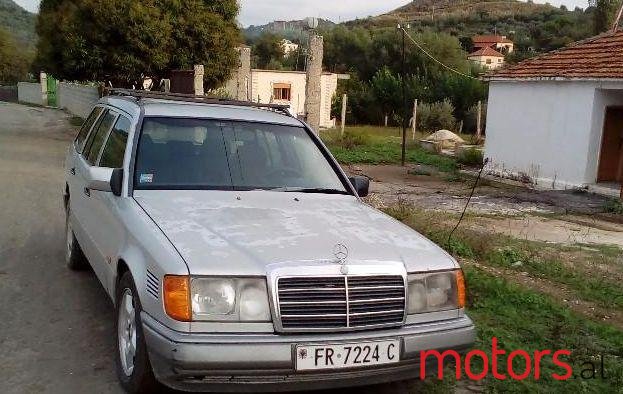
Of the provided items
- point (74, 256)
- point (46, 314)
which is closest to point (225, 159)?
point (46, 314)

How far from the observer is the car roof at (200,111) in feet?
15.9

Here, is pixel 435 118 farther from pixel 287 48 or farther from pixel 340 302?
pixel 287 48

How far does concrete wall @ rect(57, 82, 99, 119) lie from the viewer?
26844 mm

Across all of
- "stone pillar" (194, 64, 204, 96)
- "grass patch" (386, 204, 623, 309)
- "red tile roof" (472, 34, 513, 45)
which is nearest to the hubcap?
"grass patch" (386, 204, 623, 309)

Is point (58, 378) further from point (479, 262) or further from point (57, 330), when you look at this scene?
point (479, 262)

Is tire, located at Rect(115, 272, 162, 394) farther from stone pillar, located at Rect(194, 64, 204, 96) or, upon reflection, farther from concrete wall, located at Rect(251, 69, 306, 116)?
concrete wall, located at Rect(251, 69, 306, 116)

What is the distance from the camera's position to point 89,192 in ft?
16.9

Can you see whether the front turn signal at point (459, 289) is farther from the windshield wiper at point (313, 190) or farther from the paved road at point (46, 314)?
the windshield wiper at point (313, 190)

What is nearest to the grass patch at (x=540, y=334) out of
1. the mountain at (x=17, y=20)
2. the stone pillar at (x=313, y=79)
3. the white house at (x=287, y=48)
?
the stone pillar at (x=313, y=79)

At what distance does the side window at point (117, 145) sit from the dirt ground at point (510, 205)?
5.26 meters

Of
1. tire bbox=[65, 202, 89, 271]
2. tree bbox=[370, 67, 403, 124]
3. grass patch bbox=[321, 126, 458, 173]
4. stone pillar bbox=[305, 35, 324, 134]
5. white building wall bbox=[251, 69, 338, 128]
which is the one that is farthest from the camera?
tree bbox=[370, 67, 403, 124]

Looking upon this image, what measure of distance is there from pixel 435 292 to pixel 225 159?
1.90m

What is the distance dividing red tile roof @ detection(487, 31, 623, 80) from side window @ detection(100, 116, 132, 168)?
462 inches

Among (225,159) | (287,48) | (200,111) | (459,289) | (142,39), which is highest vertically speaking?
(287,48)
